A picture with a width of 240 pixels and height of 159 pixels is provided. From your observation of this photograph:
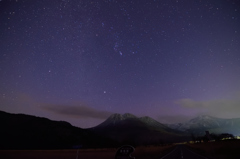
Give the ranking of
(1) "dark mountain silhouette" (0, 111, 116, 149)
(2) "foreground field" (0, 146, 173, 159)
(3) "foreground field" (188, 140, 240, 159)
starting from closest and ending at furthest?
(3) "foreground field" (188, 140, 240, 159), (2) "foreground field" (0, 146, 173, 159), (1) "dark mountain silhouette" (0, 111, 116, 149)

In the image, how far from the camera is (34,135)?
134 meters

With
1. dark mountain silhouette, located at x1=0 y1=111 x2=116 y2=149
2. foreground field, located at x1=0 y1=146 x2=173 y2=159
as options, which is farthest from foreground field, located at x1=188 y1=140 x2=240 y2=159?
dark mountain silhouette, located at x1=0 y1=111 x2=116 y2=149

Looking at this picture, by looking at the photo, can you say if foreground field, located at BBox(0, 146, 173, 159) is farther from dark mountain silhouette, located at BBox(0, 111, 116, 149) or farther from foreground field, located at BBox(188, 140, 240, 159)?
dark mountain silhouette, located at BBox(0, 111, 116, 149)

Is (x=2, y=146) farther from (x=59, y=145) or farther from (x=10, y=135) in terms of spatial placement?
(x=59, y=145)

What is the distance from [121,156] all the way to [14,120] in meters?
179

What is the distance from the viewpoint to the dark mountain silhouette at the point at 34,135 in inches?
4712

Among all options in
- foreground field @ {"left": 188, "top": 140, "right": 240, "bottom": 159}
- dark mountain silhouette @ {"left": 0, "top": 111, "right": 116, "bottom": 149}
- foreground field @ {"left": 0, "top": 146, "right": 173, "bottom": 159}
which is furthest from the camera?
dark mountain silhouette @ {"left": 0, "top": 111, "right": 116, "bottom": 149}

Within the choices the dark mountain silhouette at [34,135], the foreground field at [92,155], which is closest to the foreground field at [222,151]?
the foreground field at [92,155]

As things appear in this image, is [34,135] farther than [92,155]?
Yes

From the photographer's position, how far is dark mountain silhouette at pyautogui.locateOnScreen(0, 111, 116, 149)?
4712 inches

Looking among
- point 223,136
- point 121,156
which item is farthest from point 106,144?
point 121,156

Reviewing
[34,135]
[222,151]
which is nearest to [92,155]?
[222,151]

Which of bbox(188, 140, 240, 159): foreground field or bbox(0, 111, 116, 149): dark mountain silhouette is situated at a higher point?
bbox(188, 140, 240, 159): foreground field

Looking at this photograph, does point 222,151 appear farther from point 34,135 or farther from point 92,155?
point 34,135
